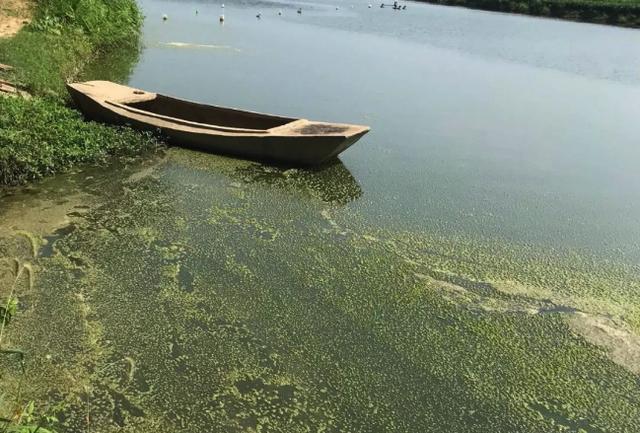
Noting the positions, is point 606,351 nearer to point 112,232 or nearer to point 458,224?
point 458,224

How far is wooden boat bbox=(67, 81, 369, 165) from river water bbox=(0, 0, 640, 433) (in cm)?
22

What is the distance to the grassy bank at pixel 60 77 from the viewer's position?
18.8 ft

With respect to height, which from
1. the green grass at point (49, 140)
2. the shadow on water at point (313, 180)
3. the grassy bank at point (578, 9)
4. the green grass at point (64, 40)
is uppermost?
the grassy bank at point (578, 9)

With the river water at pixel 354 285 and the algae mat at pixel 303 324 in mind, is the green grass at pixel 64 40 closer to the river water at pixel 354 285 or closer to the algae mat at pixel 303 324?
the river water at pixel 354 285

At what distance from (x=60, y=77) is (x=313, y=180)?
4520 millimetres

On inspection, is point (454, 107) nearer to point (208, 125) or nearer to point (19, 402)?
point (208, 125)

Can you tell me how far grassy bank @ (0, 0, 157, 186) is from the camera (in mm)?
5734

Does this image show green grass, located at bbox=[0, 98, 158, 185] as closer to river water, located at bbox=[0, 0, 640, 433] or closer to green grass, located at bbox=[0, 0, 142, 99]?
river water, located at bbox=[0, 0, 640, 433]

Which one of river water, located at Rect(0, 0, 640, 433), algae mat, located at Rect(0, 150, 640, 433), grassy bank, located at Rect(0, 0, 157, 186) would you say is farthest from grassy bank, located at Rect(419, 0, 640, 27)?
algae mat, located at Rect(0, 150, 640, 433)

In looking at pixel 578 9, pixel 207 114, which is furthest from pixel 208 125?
pixel 578 9

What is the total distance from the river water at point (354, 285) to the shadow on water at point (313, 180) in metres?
0.03

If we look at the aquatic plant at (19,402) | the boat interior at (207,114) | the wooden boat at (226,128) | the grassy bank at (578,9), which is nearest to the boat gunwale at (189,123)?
the wooden boat at (226,128)

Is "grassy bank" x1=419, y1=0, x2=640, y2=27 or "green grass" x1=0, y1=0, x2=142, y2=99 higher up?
"grassy bank" x1=419, y1=0, x2=640, y2=27

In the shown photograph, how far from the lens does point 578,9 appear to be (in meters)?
30.2
